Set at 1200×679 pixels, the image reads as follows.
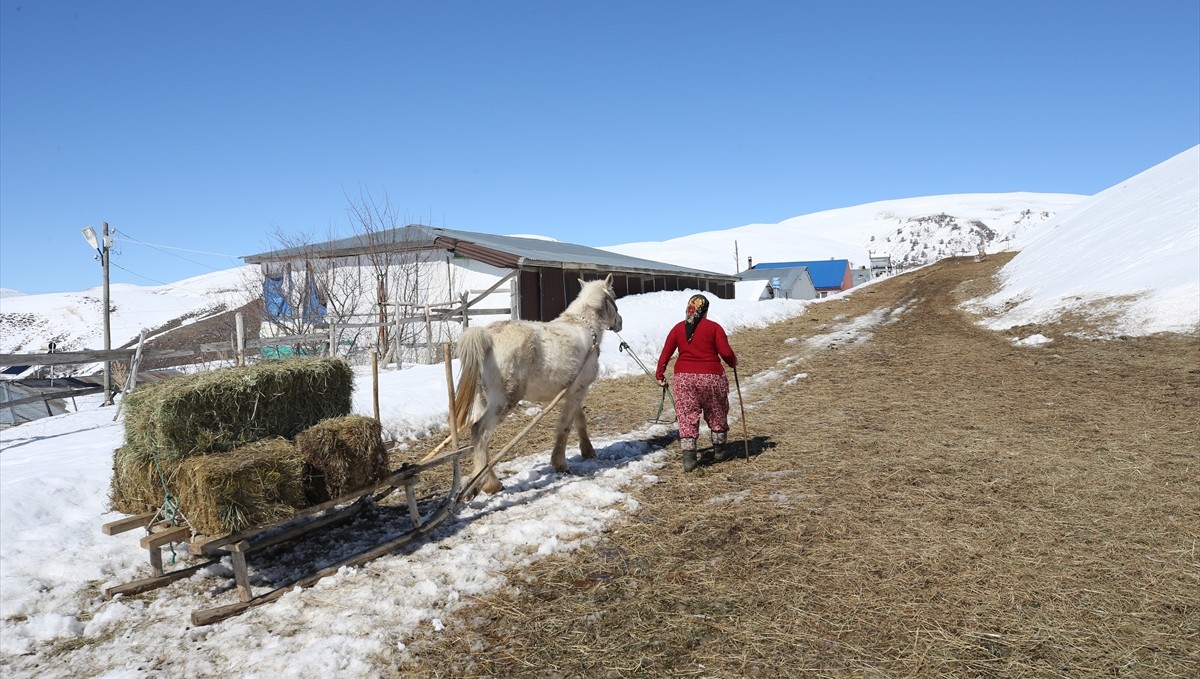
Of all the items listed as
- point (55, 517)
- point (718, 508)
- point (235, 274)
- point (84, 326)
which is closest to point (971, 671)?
point (718, 508)

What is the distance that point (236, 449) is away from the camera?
478 cm

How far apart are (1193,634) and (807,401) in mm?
7800

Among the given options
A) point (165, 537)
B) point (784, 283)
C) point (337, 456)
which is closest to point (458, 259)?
point (337, 456)

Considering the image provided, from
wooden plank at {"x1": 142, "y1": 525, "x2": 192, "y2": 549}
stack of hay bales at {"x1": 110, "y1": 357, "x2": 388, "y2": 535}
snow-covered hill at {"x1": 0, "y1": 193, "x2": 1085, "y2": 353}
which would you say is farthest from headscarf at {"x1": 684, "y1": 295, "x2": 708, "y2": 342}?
snow-covered hill at {"x1": 0, "y1": 193, "x2": 1085, "y2": 353}

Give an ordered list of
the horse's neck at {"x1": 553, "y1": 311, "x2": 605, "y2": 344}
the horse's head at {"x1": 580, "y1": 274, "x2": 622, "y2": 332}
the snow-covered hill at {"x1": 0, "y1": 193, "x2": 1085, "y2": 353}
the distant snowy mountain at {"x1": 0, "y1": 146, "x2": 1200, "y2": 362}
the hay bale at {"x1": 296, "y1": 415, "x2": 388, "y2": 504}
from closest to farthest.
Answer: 1. the hay bale at {"x1": 296, "y1": 415, "x2": 388, "y2": 504}
2. the horse's neck at {"x1": 553, "y1": 311, "x2": 605, "y2": 344}
3. the horse's head at {"x1": 580, "y1": 274, "x2": 622, "y2": 332}
4. the distant snowy mountain at {"x1": 0, "y1": 146, "x2": 1200, "y2": 362}
5. the snow-covered hill at {"x1": 0, "y1": 193, "x2": 1085, "y2": 353}

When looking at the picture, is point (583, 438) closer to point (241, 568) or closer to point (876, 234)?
point (241, 568)

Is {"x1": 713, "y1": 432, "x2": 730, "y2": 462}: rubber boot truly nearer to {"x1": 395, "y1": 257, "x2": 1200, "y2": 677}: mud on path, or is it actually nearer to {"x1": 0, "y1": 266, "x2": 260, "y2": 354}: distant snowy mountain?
{"x1": 395, "y1": 257, "x2": 1200, "y2": 677}: mud on path

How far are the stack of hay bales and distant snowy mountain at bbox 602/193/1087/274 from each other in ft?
328

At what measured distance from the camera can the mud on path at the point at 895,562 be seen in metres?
3.66

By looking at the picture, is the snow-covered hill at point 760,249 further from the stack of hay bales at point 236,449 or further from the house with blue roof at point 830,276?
the stack of hay bales at point 236,449

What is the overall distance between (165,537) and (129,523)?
55cm

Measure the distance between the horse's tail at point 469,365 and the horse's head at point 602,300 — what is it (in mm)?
1768

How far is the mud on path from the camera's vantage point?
3664 millimetres

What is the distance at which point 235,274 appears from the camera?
8419 centimetres
